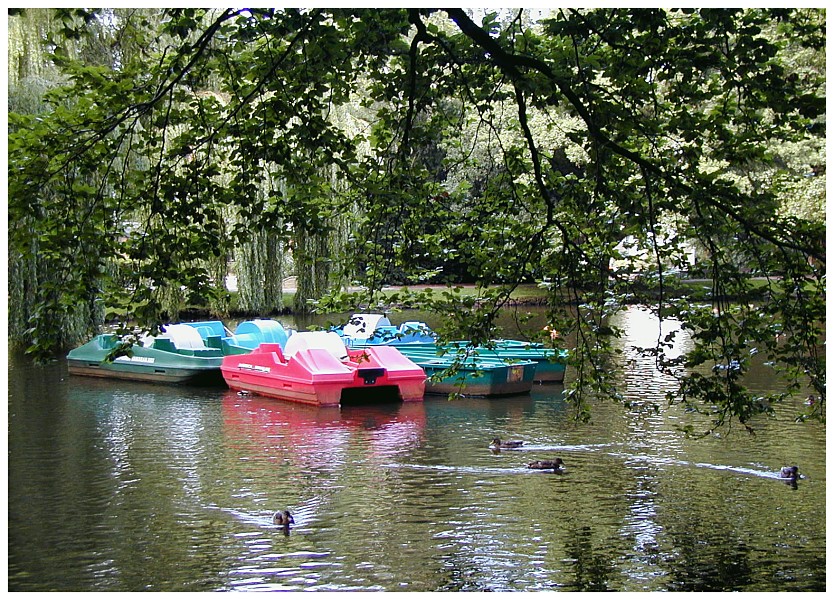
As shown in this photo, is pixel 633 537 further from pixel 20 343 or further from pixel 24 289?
pixel 20 343

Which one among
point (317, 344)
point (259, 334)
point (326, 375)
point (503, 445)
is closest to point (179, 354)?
point (259, 334)

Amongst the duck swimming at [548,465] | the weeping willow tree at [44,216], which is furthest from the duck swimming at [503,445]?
the weeping willow tree at [44,216]

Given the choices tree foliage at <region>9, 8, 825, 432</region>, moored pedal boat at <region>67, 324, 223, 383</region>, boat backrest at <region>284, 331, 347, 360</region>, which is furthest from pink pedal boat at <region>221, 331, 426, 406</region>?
tree foliage at <region>9, 8, 825, 432</region>

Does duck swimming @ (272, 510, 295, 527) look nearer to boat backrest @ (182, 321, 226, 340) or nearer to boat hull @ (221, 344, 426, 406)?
boat hull @ (221, 344, 426, 406)

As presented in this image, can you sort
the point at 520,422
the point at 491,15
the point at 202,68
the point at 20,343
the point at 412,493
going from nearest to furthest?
the point at 491,15
the point at 202,68
the point at 412,493
the point at 520,422
the point at 20,343

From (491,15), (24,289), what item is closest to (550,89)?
(491,15)

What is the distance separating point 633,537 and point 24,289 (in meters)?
13.6

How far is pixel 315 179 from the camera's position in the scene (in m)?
6.61

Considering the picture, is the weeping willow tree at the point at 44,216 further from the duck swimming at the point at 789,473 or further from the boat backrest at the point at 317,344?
the duck swimming at the point at 789,473

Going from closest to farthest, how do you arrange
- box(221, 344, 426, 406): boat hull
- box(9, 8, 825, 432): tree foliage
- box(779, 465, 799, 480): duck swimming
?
1. box(9, 8, 825, 432): tree foliage
2. box(779, 465, 799, 480): duck swimming
3. box(221, 344, 426, 406): boat hull

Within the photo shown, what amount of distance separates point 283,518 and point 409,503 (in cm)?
116

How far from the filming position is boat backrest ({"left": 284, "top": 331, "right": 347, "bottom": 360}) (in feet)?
50.4

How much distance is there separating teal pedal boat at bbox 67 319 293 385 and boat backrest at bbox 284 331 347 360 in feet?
4.42

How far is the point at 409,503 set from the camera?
8.29 metres
